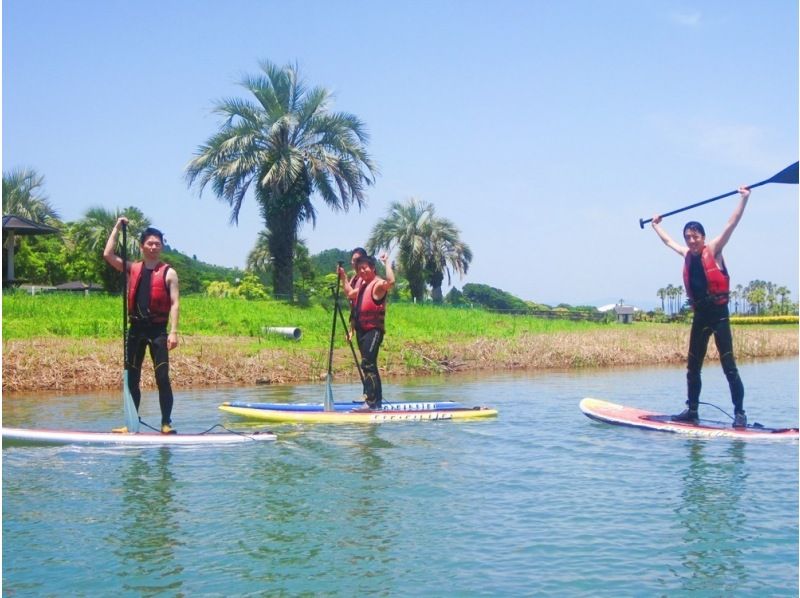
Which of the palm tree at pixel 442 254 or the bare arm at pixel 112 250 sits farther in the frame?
the palm tree at pixel 442 254

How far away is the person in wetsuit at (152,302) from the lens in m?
9.34

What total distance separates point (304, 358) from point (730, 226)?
11.2 m

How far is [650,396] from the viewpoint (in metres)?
15.2

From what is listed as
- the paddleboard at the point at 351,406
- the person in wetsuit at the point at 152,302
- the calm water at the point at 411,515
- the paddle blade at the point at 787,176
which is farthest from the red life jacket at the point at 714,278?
the person in wetsuit at the point at 152,302

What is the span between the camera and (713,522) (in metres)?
6.31

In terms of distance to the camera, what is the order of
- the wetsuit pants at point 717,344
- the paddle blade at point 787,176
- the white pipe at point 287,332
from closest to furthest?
the paddle blade at point 787,176, the wetsuit pants at point 717,344, the white pipe at point 287,332

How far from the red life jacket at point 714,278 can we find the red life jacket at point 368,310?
3.79 metres

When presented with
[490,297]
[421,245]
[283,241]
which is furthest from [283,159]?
[490,297]

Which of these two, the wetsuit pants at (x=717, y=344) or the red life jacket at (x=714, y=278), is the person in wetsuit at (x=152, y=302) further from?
the wetsuit pants at (x=717, y=344)

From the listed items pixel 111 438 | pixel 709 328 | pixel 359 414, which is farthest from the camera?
pixel 359 414

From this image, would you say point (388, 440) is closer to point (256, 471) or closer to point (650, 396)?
point (256, 471)

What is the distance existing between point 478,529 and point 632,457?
122 inches

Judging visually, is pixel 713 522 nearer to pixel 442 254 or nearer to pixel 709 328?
pixel 709 328

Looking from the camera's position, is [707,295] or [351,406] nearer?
[707,295]
